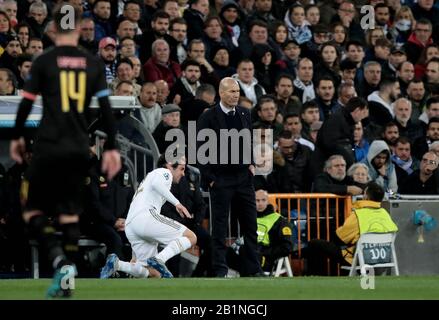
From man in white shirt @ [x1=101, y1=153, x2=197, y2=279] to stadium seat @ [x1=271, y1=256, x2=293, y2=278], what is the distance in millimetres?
1449

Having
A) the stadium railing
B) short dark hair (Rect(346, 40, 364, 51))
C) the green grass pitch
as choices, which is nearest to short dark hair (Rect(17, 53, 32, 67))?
the stadium railing

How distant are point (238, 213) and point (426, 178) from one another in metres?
4.16

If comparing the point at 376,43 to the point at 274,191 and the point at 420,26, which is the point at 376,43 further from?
the point at 274,191

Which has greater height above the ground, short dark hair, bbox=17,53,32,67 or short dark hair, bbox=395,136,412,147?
short dark hair, bbox=17,53,32,67

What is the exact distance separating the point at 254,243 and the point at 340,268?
1.89 m

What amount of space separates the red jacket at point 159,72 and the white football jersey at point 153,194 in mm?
4244

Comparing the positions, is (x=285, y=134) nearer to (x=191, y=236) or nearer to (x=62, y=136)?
(x=191, y=236)

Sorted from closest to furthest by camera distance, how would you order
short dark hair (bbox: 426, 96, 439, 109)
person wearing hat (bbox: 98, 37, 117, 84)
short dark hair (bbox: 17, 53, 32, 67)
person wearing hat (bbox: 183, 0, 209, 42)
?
short dark hair (bbox: 17, 53, 32, 67), person wearing hat (bbox: 98, 37, 117, 84), short dark hair (bbox: 426, 96, 439, 109), person wearing hat (bbox: 183, 0, 209, 42)

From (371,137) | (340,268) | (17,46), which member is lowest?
(340,268)

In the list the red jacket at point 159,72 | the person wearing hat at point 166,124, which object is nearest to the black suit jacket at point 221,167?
the person wearing hat at point 166,124

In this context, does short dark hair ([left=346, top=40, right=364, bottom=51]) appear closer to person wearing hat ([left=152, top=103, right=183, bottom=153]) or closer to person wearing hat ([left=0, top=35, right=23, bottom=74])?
person wearing hat ([left=152, top=103, right=183, bottom=153])

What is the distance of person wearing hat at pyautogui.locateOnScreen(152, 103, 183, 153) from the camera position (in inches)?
756
